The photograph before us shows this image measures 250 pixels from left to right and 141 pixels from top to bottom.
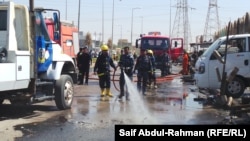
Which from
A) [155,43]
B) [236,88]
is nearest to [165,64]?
[155,43]

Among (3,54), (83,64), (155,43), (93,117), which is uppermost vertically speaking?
(155,43)

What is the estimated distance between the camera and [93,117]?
10.6 meters

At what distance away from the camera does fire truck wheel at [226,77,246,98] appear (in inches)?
548

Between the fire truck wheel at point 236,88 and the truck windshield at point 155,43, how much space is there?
555 inches

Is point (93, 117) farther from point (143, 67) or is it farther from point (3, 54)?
point (143, 67)

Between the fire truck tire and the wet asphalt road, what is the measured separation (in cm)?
21

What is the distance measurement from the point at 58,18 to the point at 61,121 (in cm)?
259

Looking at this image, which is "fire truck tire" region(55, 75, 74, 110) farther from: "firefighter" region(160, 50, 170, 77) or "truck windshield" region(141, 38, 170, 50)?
"truck windshield" region(141, 38, 170, 50)

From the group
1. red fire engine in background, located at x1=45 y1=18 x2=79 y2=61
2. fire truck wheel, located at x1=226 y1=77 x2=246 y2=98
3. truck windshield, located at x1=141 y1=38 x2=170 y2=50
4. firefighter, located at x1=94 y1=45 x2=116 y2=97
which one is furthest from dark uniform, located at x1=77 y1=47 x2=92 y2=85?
truck windshield, located at x1=141 y1=38 x2=170 y2=50

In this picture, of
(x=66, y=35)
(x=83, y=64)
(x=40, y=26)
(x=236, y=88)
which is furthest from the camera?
(x=66, y=35)

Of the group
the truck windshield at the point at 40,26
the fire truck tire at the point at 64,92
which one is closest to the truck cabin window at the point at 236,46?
the fire truck tire at the point at 64,92

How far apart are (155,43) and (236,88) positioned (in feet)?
47.5

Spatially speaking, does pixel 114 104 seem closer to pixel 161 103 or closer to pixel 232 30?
pixel 161 103

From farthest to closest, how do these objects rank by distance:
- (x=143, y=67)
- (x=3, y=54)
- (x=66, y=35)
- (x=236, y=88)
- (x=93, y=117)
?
(x=66, y=35), (x=143, y=67), (x=236, y=88), (x=93, y=117), (x=3, y=54)
